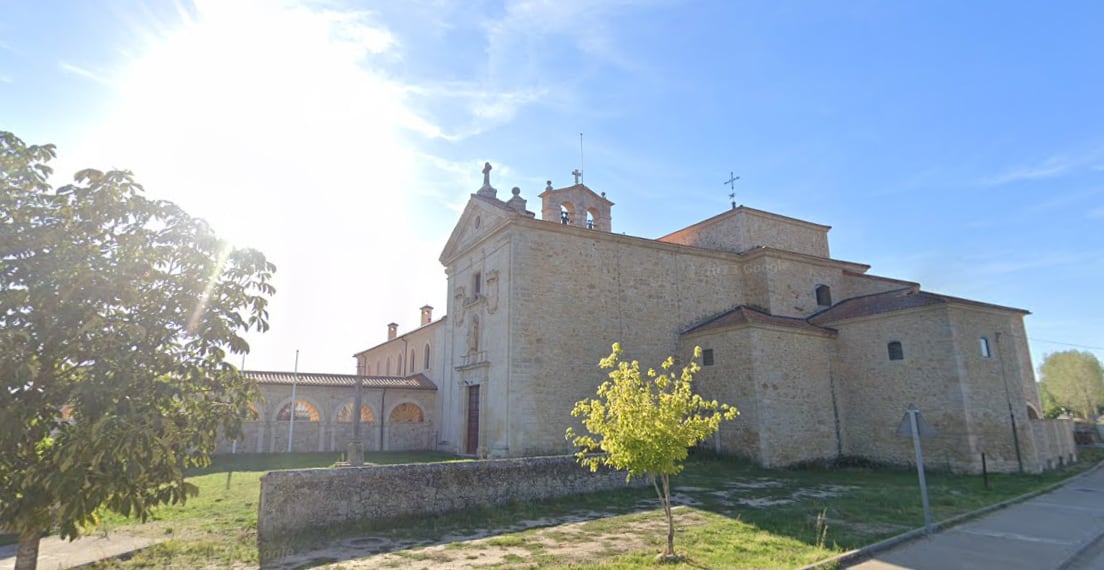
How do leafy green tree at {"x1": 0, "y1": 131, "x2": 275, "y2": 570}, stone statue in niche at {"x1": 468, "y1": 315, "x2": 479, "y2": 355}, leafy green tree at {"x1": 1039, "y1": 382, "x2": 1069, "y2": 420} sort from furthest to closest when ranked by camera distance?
1. leafy green tree at {"x1": 1039, "y1": 382, "x2": 1069, "y2": 420}
2. stone statue in niche at {"x1": 468, "y1": 315, "x2": 479, "y2": 355}
3. leafy green tree at {"x1": 0, "y1": 131, "x2": 275, "y2": 570}

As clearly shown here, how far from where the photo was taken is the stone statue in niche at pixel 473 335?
22031 mm

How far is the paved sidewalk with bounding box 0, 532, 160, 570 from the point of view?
7.53 meters

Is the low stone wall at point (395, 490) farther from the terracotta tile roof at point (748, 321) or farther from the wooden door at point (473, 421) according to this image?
the terracotta tile roof at point (748, 321)

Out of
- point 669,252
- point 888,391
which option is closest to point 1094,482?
point 888,391

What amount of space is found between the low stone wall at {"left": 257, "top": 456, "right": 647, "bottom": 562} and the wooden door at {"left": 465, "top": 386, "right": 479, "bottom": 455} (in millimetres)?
9706

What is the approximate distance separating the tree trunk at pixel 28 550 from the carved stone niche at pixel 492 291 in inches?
627

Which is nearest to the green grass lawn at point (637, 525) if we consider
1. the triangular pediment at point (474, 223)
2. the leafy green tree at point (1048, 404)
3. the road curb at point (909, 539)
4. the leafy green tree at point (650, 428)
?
the road curb at point (909, 539)

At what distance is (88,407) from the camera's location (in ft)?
14.0

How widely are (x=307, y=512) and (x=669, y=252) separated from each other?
17572 mm

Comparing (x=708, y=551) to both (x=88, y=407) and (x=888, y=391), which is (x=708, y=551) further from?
(x=888, y=391)

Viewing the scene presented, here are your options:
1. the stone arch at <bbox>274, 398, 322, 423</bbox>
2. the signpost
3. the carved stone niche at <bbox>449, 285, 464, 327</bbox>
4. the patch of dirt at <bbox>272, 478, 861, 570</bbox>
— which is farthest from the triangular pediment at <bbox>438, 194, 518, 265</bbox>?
the signpost

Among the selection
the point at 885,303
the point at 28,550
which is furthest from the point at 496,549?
the point at 885,303

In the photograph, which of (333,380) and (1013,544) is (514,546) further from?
(333,380)

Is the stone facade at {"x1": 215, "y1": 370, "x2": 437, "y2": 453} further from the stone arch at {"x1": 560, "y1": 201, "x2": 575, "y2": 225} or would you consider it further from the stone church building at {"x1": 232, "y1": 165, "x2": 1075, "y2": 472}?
the stone arch at {"x1": 560, "y1": 201, "x2": 575, "y2": 225}
